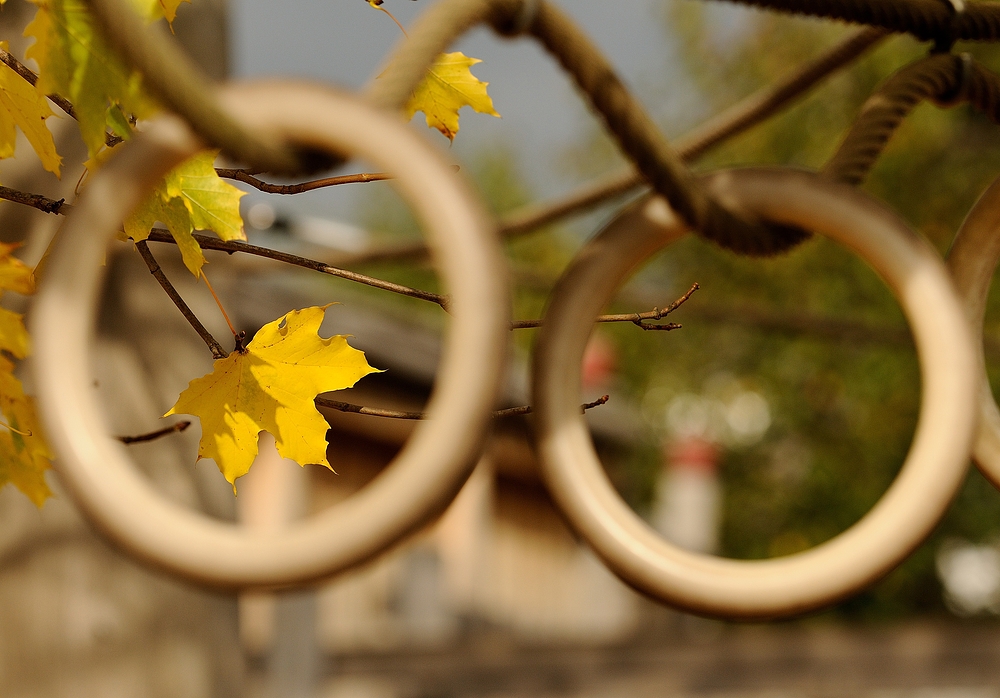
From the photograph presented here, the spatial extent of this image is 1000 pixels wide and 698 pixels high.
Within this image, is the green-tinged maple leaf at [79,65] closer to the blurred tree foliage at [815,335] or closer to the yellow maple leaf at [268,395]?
the yellow maple leaf at [268,395]

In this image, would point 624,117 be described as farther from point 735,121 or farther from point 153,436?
point 735,121

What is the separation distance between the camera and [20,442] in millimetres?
451

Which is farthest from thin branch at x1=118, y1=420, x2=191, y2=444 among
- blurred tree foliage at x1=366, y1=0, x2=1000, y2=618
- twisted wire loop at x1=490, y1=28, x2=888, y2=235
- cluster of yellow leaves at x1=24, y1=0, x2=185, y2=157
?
blurred tree foliage at x1=366, y1=0, x2=1000, y2=618

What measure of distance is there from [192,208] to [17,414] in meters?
0.16

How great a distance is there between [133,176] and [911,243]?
0.22 meters

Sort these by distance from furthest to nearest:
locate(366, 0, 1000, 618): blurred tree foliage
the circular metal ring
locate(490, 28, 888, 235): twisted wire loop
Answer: locate(366, 0, 1000, 618): blurred tree foliage, locate(490, 28, 888, 235): twisted wire loop, the circular metal ring

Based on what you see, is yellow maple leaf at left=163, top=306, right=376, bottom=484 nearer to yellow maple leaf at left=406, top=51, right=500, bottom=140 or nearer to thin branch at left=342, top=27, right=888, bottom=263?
yellow maple leaf at left=406, top=51, right=500, bottom=140

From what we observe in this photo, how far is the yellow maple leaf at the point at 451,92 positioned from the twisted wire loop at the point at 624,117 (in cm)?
15

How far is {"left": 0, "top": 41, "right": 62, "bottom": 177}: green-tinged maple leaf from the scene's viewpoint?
14.5 inches

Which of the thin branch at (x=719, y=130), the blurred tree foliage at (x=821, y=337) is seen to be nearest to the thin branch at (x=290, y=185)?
the thin branch at (x=719, y=130)

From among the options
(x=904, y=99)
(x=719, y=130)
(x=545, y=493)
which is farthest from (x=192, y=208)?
→ (x=545, y=493)

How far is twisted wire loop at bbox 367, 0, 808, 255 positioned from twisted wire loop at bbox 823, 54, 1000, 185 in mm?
42

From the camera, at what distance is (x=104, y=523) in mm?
203

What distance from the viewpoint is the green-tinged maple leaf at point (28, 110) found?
368 mm
